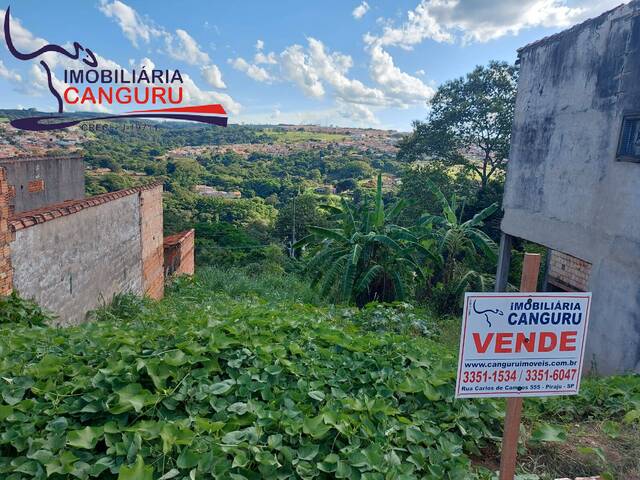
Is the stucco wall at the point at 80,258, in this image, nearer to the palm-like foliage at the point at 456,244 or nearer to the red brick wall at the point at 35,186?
the red brick wall at the point at 35,186

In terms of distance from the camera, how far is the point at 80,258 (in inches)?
314

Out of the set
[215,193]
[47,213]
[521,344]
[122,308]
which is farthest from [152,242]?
[215,193]

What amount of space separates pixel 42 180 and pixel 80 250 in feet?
25.0

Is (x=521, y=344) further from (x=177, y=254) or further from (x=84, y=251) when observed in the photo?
(x=177, y=254)

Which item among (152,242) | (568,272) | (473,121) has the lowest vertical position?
(152,242)

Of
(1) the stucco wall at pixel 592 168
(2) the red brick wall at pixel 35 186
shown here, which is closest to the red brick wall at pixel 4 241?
(1) the stucco wall at pixel 592 168

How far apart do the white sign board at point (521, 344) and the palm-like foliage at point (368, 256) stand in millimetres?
7338

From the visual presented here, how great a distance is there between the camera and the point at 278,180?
47.9m

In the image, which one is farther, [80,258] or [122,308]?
[122,308]

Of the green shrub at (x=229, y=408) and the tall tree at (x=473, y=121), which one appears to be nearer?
the green shrub at (x=229, y=408)

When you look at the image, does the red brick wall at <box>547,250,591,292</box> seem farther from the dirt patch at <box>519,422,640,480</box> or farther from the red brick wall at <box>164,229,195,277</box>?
the red brick wall at <box>164,229,195,277</box>

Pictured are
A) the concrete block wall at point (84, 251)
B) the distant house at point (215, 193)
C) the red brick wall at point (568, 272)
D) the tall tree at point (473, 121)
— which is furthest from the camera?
the distant house at point (215, 193)

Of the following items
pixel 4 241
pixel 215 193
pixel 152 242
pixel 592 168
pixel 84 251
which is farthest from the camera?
pixel 215 193

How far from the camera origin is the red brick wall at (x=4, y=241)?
5.70m
